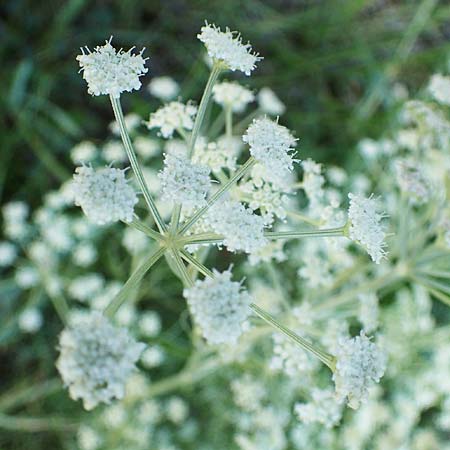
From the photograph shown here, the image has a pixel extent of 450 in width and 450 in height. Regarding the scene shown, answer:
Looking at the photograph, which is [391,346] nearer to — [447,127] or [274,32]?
[447,127]

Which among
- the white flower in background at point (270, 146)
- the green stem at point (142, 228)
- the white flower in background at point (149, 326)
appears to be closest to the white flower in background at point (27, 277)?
the white flower in background at point (149, 326)

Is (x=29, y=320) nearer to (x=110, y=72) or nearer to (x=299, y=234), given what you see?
(x=110, y=72)

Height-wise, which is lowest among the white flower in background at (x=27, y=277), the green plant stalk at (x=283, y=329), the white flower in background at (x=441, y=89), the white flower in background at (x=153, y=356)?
the white flower in background at (x=153, y=356)

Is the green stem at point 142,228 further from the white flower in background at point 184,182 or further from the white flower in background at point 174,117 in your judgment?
the white flower in background at point 174,117

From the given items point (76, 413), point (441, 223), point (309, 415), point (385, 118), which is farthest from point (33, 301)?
point (385, 118)

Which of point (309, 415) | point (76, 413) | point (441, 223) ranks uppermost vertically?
point (441, 223)
